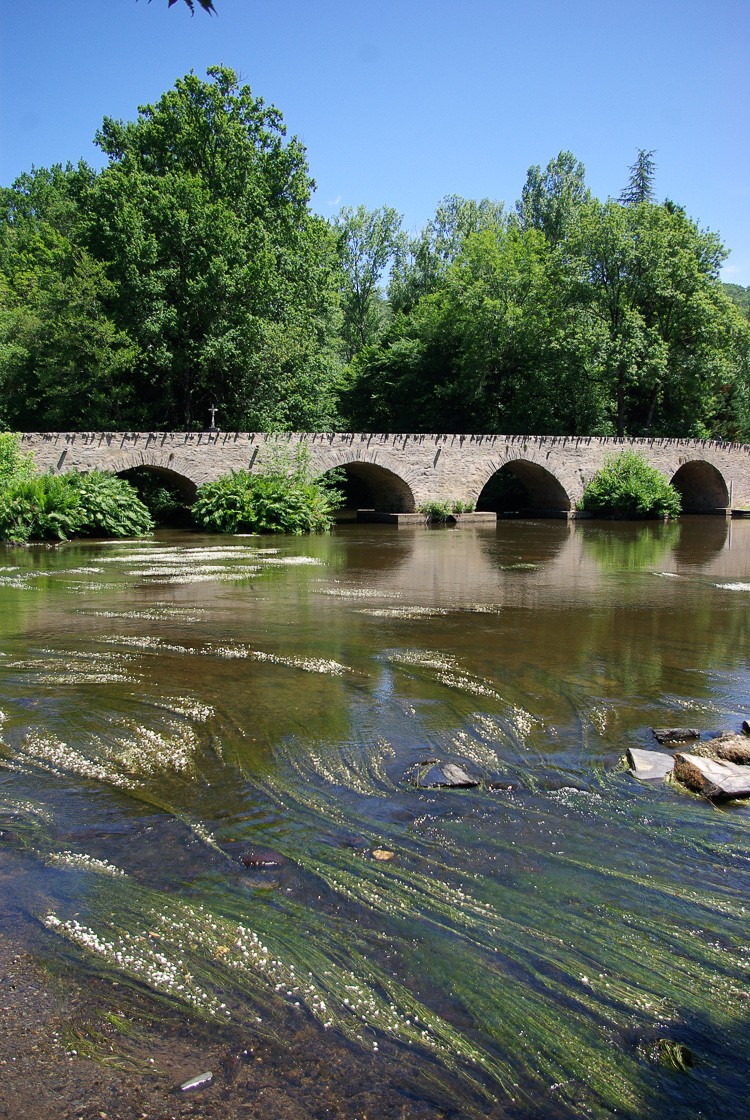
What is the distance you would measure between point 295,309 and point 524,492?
1250 centimetres

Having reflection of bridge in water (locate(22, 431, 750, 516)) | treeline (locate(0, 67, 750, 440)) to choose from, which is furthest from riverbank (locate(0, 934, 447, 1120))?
treeline (locate(0, 67, 750, 440))

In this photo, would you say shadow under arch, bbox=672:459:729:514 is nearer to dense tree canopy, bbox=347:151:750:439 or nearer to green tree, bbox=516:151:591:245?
dense tree canopy, bbox=347:151:750:439

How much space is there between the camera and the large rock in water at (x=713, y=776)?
15.6 feet

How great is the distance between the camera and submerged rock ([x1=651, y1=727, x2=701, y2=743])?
5.67m

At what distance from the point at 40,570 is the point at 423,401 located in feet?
91.1

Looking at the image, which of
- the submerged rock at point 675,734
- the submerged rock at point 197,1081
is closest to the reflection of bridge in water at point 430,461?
the submerged rock at point 675,734

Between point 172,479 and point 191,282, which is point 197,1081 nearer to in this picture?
point 172,479

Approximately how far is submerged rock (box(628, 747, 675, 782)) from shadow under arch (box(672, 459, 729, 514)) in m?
32.7

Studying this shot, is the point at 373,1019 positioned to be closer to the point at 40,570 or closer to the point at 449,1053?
the point at 449,1053

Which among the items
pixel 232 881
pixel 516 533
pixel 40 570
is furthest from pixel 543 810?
pixel 516 533

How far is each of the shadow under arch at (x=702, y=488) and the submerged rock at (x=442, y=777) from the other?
3342cm

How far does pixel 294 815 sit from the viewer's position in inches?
174

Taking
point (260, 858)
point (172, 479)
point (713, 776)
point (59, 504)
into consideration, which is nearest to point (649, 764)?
point (713, 776)

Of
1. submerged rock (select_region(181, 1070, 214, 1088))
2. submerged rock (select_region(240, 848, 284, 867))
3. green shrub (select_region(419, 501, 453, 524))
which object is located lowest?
submerged rock (select_region(181, 1070, 214, 1088))
